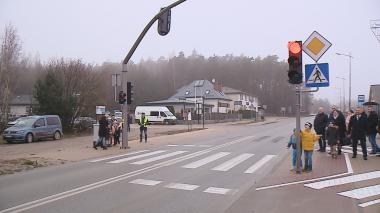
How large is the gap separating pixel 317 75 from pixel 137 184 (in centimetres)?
554

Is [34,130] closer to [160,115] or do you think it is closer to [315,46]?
[315,46]

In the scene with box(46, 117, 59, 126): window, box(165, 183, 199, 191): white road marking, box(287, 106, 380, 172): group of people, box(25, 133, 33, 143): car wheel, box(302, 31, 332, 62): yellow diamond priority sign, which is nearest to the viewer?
box(165, 183, 199, 191): white road marking

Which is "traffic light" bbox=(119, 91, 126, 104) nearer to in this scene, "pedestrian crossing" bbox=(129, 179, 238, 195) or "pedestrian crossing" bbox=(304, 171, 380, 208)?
"pedestrian crossing" bbox=(129, 179, 238, 195)

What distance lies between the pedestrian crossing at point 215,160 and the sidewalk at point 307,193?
141cm

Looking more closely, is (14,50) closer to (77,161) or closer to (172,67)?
(77,161)

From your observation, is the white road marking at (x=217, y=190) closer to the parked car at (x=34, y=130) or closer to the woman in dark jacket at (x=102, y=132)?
the woman in dark jacket at (x=102, y=132)

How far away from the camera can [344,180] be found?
10.9 m

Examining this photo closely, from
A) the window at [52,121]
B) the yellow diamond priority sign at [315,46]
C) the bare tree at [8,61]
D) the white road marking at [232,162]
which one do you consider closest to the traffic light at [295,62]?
the yellow diamond priority sign at [315,46]

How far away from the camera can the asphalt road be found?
325 inches

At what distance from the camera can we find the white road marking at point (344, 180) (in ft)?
33.7

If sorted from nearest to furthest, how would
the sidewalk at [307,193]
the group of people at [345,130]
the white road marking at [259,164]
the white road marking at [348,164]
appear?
the sidewalk at [307,193] < the white road marking at [348,164] < the white road marking at [259,164] < the group of people at [345,130]

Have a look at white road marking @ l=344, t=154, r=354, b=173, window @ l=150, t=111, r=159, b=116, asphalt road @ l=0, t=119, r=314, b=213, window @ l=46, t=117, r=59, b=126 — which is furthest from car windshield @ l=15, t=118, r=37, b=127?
window @ l=150, t=111, r=159, b=116

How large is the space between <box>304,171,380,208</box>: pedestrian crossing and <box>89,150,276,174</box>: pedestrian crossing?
112 inches

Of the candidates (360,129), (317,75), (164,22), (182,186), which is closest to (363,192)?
(317,75)
